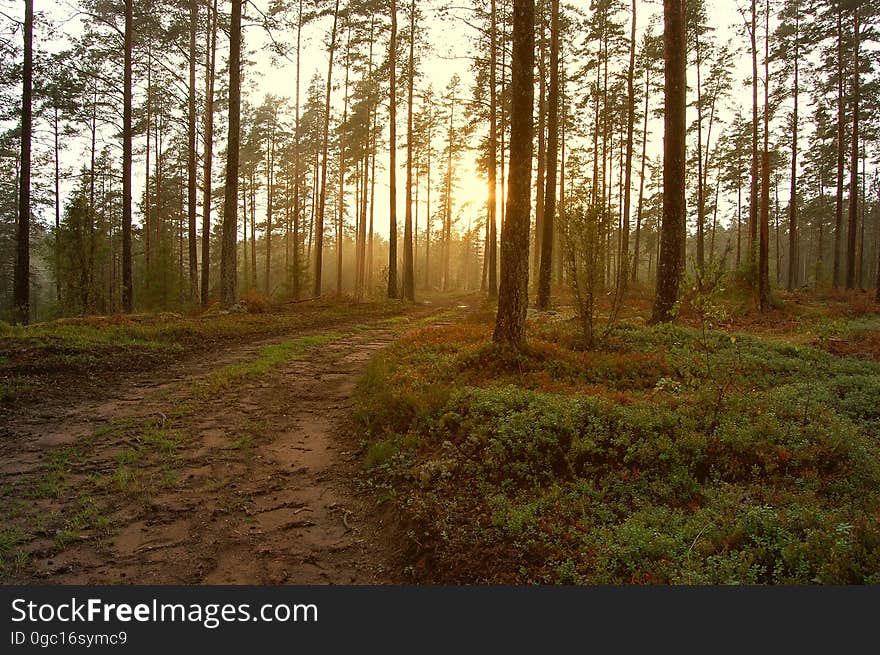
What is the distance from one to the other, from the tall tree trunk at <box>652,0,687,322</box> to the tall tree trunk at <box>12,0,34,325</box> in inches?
754

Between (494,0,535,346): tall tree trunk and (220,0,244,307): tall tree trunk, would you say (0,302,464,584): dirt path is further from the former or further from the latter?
(220,0,244,307): tall tree trunk

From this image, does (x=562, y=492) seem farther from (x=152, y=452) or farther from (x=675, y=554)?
(x=152, y=452)

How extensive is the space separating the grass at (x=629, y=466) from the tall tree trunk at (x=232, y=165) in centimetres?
1105

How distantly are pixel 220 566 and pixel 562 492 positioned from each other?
3079mm

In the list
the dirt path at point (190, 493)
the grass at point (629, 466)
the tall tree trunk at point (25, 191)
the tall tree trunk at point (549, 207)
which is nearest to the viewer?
the grass at point (629, 466)

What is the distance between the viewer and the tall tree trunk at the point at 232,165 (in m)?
16.3

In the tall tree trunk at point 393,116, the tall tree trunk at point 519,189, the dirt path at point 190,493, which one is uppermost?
the tall tree trunk at point 393,116

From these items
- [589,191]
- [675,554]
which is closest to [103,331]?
[589,191]

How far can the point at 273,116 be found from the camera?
38.7 m

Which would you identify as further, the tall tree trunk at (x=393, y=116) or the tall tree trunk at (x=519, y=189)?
the tall tree trunk at (x=393, y=116)

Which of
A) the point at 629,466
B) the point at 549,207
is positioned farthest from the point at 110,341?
the point at 549,207

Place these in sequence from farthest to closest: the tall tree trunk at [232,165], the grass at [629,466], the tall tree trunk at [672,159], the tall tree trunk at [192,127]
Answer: the tall tree trunk at [192,127] → the tall tree trunk at [232,165] → the tall tree trunk at [672,159] → the grass at [629,466]

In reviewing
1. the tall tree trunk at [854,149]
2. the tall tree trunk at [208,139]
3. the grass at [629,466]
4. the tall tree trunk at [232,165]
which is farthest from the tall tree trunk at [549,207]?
the tall tree trunk at [854,149]

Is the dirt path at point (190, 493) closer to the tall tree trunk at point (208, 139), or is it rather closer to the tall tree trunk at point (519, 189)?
the tall tree trunk at point (519, 189)
